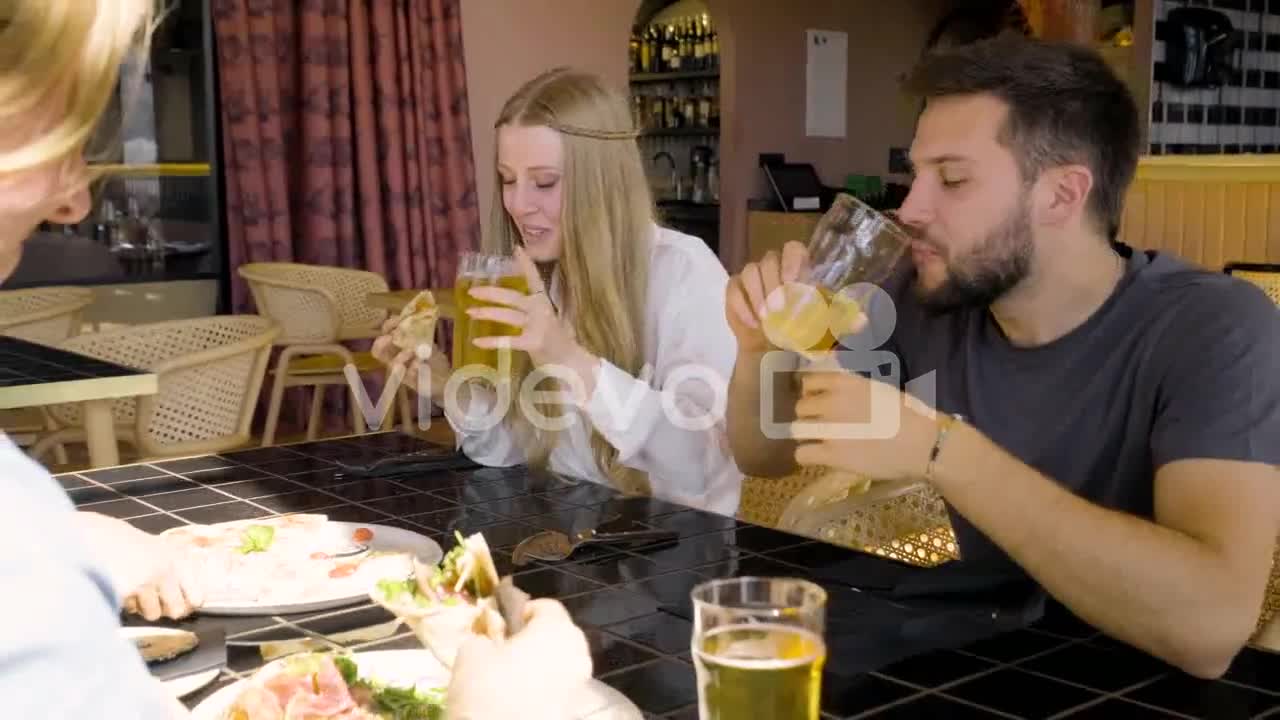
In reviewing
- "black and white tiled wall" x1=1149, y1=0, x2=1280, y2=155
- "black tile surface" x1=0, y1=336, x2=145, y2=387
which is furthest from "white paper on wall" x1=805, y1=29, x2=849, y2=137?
"black tile surface" x1=0, y1=336, x2=145, y2=387

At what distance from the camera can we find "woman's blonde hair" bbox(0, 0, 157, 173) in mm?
706

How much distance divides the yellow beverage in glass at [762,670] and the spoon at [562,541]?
2.25ft

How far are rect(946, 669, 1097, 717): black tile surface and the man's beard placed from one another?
2.40 ft

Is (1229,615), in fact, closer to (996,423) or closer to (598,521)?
(996,423)

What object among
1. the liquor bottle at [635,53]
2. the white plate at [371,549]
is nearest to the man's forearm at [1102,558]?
the white plate at [371,549]

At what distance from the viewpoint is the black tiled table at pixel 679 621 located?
45.1 inches

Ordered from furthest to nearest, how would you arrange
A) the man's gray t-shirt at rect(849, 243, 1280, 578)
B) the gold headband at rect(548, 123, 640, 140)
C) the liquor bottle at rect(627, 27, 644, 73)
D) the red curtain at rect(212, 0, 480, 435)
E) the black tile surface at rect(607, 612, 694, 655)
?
the liquor bottle at rect(627, 27, 644, 73), the red curtain at rect(212, 0, 480, 435), the gold headband at rect(548, 123, 640, 140), the man's gray t-shirt at rect(849, 243, 1280, 578), the black tile surface at rect(607, 612, 694, 655)

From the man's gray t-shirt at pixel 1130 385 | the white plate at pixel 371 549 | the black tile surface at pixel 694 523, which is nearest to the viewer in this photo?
the white plate at pixel 371 549

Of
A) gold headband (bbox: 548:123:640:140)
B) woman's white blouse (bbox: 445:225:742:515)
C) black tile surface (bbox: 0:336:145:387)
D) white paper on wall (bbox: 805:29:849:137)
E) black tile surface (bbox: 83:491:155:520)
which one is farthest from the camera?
white paper on wall (bbox: 805:29:849:137)

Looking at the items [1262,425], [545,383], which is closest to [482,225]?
[545,383]

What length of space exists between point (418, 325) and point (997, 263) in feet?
3.02

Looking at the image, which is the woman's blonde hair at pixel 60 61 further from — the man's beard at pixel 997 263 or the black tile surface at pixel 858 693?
the man's beard at pixel 997 263

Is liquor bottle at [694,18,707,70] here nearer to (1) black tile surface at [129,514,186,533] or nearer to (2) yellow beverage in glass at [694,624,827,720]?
(1) black tile surface at [129,514,186,533]

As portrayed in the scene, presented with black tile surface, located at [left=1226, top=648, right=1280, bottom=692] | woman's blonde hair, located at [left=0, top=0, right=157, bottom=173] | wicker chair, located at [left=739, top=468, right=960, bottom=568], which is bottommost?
wicker chair, located at [left=739, top=468, right=960, bottom=568]
